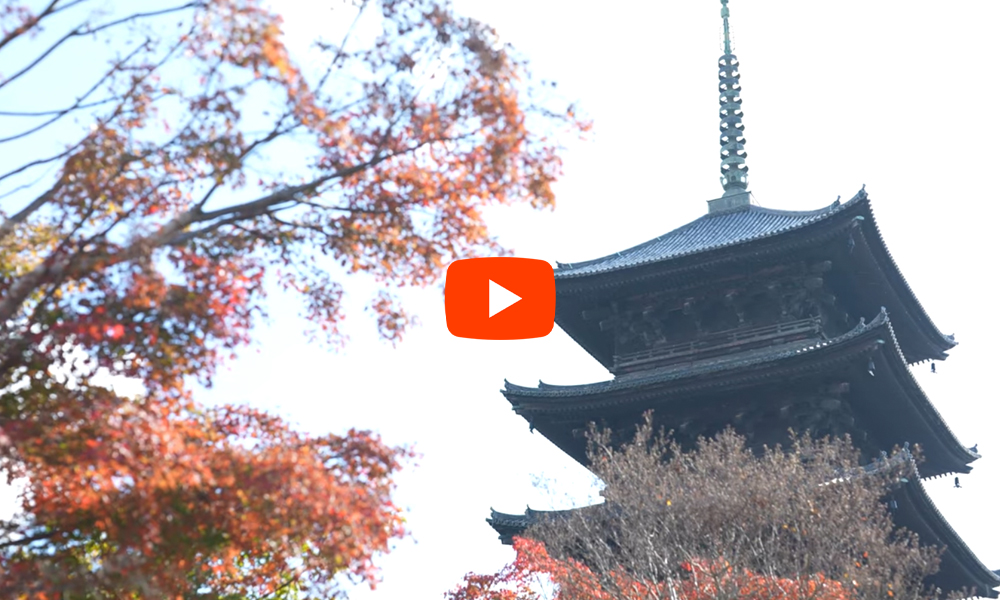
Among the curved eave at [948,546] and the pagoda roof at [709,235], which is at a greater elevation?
the pagoda roof at [709,235]

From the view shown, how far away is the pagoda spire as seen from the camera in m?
31.0

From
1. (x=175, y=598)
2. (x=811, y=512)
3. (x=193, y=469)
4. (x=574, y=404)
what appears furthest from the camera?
(x=574, y=404)

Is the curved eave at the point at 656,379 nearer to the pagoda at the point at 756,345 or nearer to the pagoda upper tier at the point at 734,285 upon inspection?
the pagoda at the point at 756,345

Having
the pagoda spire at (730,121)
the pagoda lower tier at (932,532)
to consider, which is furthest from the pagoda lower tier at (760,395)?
the pagoda spire at (730,121)

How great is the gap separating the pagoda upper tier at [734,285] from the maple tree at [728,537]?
4.96 metres

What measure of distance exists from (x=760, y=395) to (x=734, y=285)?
2389 mm

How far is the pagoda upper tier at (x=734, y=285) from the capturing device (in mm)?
25547

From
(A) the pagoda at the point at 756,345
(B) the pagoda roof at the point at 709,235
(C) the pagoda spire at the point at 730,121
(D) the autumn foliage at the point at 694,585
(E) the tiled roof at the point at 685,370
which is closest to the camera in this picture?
(D) the autumn foliage at the point at 694,585

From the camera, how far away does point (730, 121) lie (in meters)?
32.0

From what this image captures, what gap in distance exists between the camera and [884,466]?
22.3 m

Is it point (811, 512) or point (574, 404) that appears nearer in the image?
point (811, 512)

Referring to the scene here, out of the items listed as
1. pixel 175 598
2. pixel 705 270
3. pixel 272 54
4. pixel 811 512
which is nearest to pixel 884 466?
pixel 811 512

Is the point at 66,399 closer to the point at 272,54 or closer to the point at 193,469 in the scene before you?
the point at 193,469

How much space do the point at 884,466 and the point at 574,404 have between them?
6.22m
